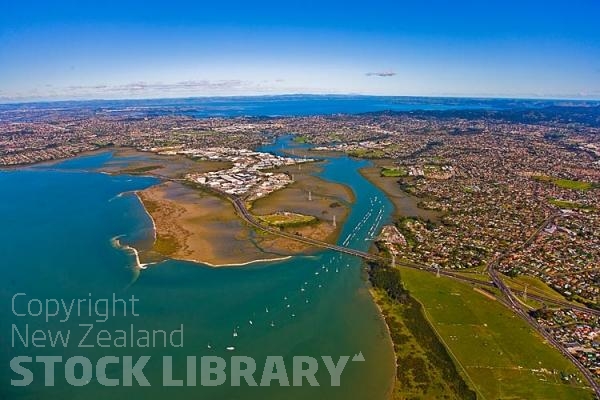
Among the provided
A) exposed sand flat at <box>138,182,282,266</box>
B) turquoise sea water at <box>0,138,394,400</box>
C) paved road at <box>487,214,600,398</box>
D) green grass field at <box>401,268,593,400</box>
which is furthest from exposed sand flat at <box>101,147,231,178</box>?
green grass field at <box>401,268,593,400</box>

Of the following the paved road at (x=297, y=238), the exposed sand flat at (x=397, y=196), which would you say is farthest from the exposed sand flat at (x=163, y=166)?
the exposed sand flat at (x=397, y=196)

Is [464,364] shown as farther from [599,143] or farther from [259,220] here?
[599,143]

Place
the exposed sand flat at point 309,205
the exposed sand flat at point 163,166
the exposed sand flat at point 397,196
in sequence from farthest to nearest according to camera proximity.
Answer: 1. the exposed sand flat at point 163,166
2. the exposed sand flat at point 397,196
3. the exposed sand flat at point 309,205

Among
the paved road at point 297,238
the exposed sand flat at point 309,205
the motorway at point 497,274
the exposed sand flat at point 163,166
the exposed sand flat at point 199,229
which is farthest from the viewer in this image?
the exposed sand flat at point 163,166

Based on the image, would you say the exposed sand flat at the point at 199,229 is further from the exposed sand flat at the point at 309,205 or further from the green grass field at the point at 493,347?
the green grass field at the point at 493,347

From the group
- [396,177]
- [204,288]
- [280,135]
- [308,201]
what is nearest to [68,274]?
[204,288]

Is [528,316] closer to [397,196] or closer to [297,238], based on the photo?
[297,238]

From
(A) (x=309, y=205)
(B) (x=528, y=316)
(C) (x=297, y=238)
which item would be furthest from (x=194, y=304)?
(A) (x=309, y=205)
